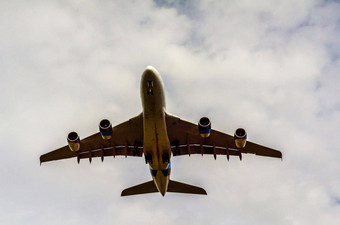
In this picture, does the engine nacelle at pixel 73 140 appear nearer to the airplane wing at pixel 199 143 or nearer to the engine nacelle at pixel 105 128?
the engine nacelle at pixel 105 128

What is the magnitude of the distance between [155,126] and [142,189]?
27.9 ft

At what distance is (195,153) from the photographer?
30.7 meters

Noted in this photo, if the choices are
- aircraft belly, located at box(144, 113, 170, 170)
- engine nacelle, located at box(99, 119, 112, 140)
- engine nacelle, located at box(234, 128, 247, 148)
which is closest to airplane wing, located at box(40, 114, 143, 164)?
engine nacelle, located at box(99, 119, 112, 140)

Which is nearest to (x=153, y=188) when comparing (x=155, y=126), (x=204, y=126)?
(x=155, y=126)

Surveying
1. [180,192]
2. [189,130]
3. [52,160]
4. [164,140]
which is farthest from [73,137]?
[180,192]

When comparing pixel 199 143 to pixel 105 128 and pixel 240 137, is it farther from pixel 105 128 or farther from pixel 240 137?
pixel 105 128

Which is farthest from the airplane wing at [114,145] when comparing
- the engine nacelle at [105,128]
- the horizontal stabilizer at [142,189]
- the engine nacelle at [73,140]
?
the horizontal stabilizer at [142,189]

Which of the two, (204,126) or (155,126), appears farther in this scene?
(204,126)

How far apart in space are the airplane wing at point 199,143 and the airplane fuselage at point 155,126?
2101 mm

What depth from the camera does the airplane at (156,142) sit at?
2427 cm

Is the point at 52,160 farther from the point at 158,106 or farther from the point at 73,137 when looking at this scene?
the point at 158,106

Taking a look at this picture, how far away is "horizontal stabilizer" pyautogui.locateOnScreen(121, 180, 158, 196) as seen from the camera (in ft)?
101

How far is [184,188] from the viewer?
3095 centimetres

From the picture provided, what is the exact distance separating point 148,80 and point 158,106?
205 cm
